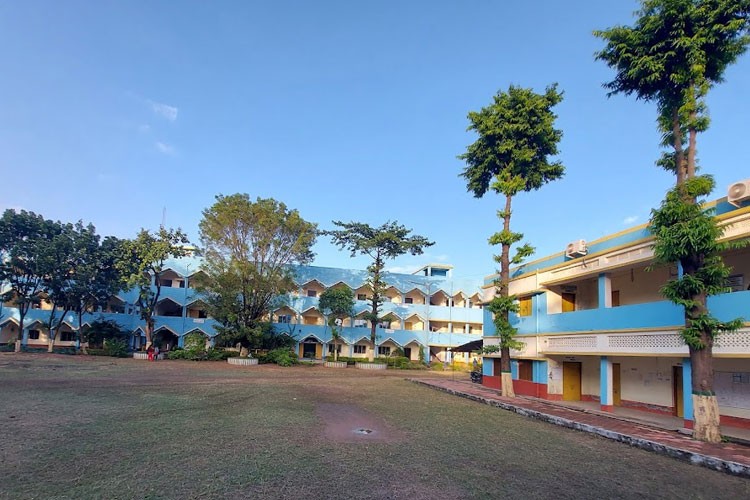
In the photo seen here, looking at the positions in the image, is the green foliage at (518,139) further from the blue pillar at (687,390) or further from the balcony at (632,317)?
the blue pillar at (687,390)

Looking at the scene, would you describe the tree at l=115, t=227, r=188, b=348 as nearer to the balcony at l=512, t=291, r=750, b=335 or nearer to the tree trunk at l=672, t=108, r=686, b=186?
the balcony at l=512, t=291, r=750, b=335

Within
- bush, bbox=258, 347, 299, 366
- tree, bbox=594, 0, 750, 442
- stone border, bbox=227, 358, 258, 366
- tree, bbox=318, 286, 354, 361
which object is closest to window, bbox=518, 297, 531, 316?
tree, bbox=594, 0, 750, 442

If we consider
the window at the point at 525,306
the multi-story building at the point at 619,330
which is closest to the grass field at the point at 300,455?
the multi-story building at the point at 619,330

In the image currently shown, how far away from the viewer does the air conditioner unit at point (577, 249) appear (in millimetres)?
15750

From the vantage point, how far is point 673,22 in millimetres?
10828

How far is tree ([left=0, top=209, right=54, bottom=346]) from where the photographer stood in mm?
31141

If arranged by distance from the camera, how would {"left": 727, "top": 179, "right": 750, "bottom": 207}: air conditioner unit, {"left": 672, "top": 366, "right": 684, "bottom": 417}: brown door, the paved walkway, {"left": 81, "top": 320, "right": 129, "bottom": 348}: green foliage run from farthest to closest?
{"left": 81, "top": 320, "right": 129, "bottom": 348}: green foliage
{"left": 672, "top": 366, "right": 684, "bottom": 417}: brown door
{"left": 727, "top": 179, "right": 750, "bottom": 207}: air conditioner unit
the paved walkway

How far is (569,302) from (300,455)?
1382 centimetres

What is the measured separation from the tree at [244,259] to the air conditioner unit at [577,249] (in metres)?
20.8

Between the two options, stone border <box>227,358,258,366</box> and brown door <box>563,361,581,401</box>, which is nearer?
brown door <box>563,361,581,401</box>

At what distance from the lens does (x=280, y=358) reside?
3306 centimetres

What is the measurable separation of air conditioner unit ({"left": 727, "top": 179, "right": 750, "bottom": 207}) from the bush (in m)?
28.2

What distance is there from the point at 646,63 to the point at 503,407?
34.5 feet

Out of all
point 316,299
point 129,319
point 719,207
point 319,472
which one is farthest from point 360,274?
point 319,472
